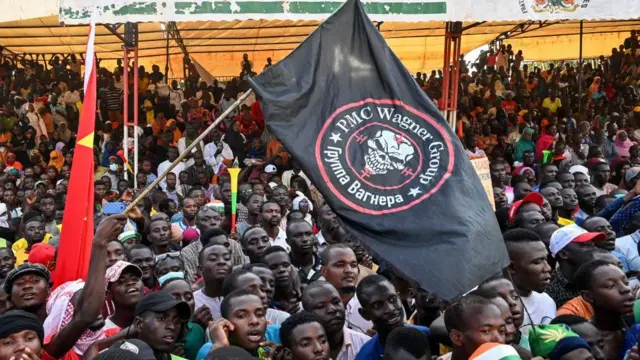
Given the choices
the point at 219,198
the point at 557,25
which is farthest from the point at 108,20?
the point at 557,25

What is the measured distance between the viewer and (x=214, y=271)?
20.0ft

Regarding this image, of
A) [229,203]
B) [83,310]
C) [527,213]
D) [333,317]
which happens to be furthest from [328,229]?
[83,310]

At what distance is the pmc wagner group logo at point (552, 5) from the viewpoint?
10.3 m

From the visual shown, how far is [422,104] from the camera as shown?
15.3 ft

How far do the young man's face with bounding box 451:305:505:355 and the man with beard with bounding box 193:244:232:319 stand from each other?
223 centimetres

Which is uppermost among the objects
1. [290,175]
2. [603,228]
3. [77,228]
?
[77,228]

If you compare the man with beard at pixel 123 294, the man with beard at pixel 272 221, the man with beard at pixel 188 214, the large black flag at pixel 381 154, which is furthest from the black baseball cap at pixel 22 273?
the man with beard at pixel 188 214

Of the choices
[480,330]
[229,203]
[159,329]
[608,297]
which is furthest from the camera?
[229,203]

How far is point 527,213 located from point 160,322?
380 centimetres

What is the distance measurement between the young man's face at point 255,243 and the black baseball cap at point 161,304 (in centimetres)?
269

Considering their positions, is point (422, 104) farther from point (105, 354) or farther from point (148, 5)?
point (148, 5)

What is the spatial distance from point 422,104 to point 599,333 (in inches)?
58.1

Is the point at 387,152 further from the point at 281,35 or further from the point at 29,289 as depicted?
the point at 281,35

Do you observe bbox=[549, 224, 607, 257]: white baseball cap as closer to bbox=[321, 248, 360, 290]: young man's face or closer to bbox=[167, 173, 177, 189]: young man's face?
bbox=[321, 248, 360, 290]: young man's face
